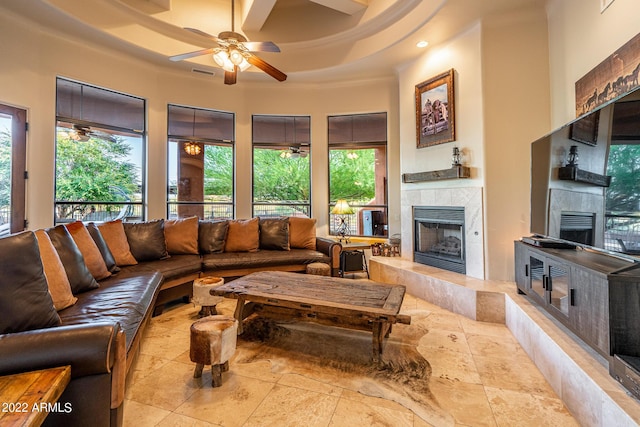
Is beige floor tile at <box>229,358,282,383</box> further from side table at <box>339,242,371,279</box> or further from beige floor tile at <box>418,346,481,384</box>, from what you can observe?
side table at <box>339,242,371,279</box>

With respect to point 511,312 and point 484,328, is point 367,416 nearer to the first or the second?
point 484,328

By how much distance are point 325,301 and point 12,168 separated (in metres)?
3.80

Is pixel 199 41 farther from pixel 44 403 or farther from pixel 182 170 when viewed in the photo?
pixel 44 403

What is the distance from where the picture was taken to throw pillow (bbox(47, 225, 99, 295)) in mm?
2178

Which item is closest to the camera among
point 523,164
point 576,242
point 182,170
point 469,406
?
point 469,406

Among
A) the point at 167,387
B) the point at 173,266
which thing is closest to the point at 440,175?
the point at 173,266

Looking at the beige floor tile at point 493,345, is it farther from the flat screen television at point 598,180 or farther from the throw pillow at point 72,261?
the throw pillow at point 72,261

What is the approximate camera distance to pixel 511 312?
2.62 m

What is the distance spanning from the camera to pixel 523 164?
124 inches

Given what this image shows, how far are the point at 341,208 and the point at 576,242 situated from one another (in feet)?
9.47

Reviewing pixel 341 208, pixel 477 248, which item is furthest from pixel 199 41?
pixel 477 248

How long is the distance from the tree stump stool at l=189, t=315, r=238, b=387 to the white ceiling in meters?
3.72

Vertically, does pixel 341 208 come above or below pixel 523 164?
below

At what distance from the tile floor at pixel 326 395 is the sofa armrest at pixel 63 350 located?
0.60m
